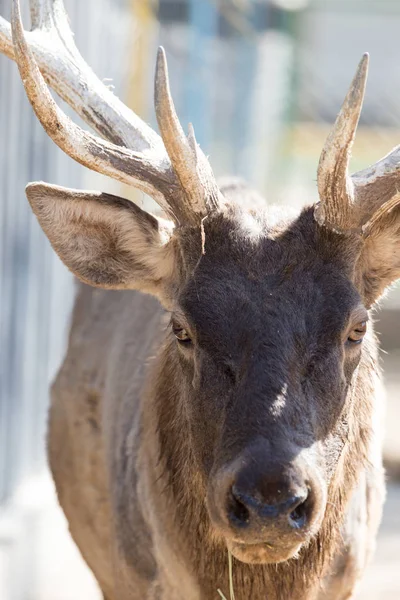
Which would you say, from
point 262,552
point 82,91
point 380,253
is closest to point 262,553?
point 262,552

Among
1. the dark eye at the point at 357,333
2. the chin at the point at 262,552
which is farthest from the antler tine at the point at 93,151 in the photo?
the chin at the point at 262,552

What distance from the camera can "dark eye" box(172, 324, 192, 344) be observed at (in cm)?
407

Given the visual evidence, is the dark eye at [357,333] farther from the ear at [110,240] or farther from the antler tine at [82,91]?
the antler tine at [82,91]

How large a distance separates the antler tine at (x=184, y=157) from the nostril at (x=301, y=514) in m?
1.34

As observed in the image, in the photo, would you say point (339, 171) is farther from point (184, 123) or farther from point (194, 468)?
point (184, 123)

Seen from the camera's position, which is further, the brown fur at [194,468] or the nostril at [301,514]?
the brown fur at [194,468]

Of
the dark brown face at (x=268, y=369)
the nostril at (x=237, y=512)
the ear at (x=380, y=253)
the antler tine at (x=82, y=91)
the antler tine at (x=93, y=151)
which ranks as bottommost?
Result: the nostril at (x=237, y=512)

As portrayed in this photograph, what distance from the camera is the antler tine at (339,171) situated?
12.8ft

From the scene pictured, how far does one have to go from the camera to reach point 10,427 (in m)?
7.09

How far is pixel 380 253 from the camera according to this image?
446cm

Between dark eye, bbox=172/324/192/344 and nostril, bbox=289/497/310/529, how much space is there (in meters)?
0.87

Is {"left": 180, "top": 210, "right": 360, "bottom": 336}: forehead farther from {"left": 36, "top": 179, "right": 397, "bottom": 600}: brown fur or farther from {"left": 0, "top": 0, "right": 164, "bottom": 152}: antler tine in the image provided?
{"left": 0, "top": 0, "right": 164, "bottom": 152}: antler tine

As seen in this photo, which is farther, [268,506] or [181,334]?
[181,334]

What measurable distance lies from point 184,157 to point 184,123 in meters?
7.23
